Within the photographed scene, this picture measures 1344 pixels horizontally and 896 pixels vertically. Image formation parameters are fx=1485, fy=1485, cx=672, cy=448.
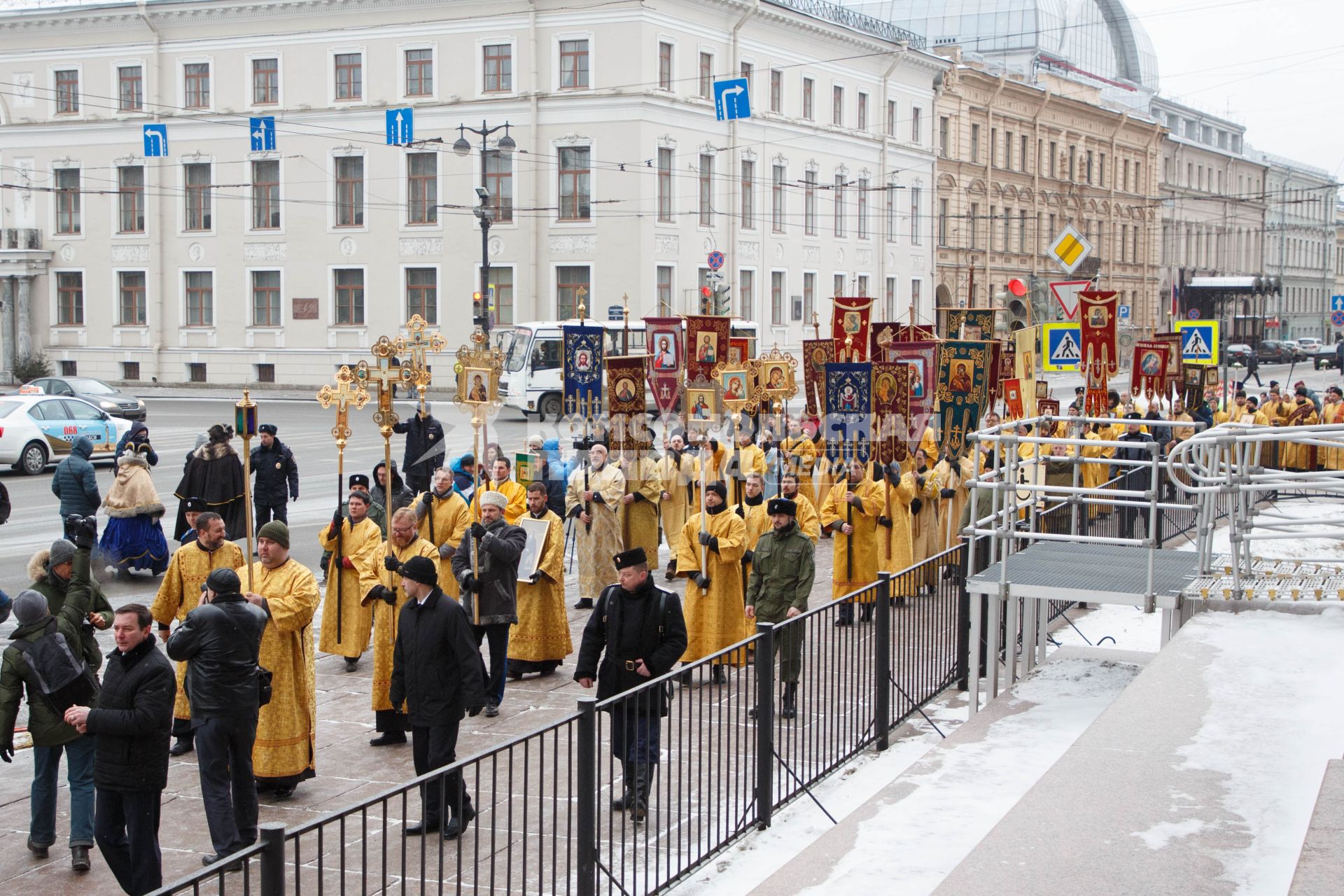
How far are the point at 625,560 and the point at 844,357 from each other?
1040 centimetres

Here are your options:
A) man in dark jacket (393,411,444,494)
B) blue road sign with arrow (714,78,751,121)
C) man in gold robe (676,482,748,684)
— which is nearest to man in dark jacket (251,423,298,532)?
man in dark jacket (393,411,444,494)

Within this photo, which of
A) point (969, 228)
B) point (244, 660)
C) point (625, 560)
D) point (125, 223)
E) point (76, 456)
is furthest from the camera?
point (969, 228)

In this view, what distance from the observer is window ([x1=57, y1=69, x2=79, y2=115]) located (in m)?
44.5

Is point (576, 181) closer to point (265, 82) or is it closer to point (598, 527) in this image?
point (265, 82)

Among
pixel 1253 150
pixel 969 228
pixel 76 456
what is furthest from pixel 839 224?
pixel 1253 150

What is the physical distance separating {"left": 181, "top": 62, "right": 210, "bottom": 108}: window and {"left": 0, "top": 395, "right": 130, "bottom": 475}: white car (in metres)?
21.1

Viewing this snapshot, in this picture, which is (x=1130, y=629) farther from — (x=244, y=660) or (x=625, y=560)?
(x=244, y=660)

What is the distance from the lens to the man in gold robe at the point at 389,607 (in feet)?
29.6

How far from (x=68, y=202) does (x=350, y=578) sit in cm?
3950

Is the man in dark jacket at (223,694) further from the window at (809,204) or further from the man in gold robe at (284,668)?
the window at (809,204)

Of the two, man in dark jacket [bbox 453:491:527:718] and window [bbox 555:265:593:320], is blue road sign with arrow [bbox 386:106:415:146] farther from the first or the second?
man in dark jacket [bbox 453:491:527:718]

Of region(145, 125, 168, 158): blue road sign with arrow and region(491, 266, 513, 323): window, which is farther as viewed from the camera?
region(491, 266, 513, 323): window

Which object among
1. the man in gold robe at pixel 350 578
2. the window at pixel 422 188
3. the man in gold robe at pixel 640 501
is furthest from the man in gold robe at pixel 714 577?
the window at pixel 422 188

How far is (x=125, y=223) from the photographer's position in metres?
44.7
